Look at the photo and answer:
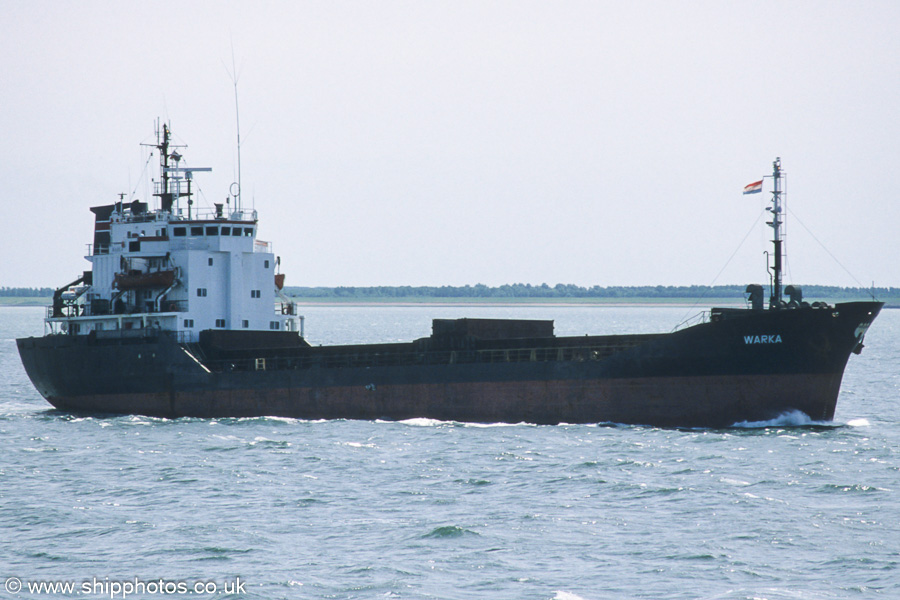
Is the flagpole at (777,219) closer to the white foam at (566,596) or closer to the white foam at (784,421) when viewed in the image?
the white foam at (784,421)

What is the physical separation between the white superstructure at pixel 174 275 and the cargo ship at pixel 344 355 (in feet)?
0.18

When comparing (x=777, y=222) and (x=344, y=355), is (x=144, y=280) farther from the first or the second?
(x=777, y=222)

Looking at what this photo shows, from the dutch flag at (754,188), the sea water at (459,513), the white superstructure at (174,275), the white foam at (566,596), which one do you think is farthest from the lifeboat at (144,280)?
the white foam at (566,596)

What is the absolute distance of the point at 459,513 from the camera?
754 inches

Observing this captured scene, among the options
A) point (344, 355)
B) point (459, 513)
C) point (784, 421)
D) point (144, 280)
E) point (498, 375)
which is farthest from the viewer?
point (144, 280)

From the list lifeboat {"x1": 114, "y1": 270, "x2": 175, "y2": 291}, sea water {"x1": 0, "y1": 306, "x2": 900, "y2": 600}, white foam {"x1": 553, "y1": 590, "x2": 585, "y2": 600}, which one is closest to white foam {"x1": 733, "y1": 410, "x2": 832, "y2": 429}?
sea water {"x1": 0, "y1": 306, "x2": 900, "y2": 600}

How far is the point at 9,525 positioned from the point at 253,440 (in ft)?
33.6

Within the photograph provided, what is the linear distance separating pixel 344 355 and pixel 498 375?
6.10m

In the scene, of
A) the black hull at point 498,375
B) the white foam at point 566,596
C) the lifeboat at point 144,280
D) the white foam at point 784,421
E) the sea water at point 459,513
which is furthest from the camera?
the lifeboat at point 144,280

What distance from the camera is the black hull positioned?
27781mm

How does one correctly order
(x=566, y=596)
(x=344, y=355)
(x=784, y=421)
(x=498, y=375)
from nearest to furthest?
(x=566, y=596) < (x=784, y=421) < (x=498, y=375) < (x=344, y=355)

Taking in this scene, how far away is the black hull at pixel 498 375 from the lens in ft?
91.1

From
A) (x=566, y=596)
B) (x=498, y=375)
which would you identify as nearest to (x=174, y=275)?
(x=498, y=375)

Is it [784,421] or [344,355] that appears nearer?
[784,421]
